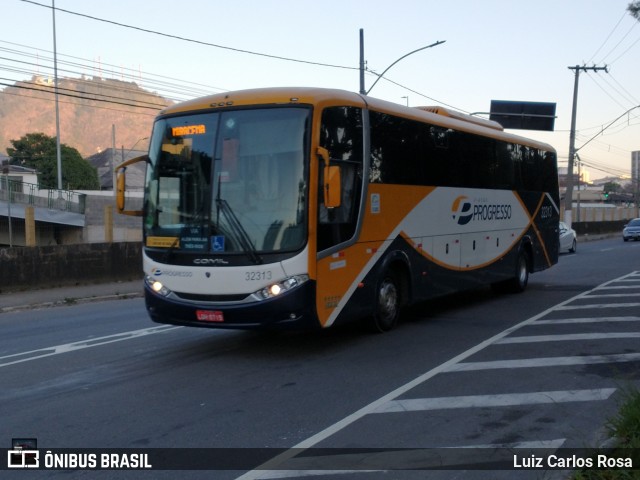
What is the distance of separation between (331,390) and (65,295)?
43.5 feet

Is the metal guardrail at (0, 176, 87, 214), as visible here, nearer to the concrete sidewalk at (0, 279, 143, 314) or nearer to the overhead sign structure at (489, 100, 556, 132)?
the concrete sidewalk at (0, 279, 143, 314)

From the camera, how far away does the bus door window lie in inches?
375

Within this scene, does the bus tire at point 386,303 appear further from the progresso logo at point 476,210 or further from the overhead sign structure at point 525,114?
the overhead sign structure at point 525,114

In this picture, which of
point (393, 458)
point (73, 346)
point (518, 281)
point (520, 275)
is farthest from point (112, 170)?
point (393, 458)

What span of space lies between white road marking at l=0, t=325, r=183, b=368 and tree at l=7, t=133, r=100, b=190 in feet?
236

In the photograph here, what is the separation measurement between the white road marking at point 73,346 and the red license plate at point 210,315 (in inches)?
95.1

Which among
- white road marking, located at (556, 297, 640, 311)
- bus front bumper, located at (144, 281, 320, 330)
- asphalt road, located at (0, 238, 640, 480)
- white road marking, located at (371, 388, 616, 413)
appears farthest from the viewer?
white road marking, located at (556, 297, 640, 311)

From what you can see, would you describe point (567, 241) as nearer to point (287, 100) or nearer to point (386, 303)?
point (386, 303)

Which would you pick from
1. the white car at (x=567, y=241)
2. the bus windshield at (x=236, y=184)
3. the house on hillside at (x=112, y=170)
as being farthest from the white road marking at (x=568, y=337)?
the house on hillside at (x=112, y=170)

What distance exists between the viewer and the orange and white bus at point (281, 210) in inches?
361

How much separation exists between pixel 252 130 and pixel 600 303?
28.5ft

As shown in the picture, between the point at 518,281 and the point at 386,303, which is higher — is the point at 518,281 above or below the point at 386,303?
below

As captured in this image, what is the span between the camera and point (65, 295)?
63.6 feet

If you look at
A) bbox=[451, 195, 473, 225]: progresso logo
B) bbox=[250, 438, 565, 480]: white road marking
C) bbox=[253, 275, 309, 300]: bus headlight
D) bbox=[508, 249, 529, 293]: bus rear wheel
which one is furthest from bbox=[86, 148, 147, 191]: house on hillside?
bbox=[250, 438, 565, 480]: white road marking
